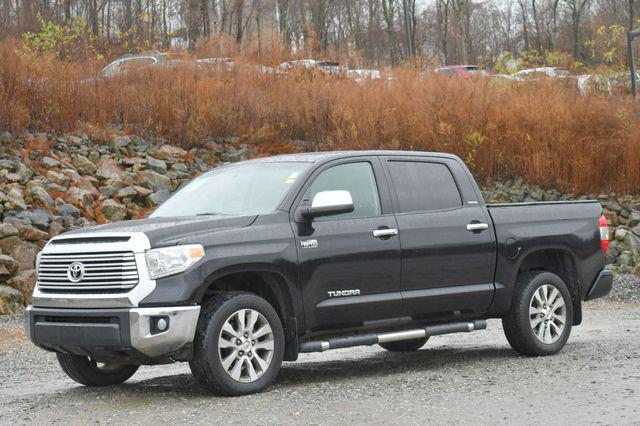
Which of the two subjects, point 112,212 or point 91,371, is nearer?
point 91,371

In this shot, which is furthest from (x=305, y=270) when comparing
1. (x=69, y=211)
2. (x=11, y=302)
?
(x=69, y=211)

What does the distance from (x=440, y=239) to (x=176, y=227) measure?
2563mm

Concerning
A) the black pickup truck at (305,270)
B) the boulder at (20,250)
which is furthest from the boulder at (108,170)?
the black pickup truck at (305,270)

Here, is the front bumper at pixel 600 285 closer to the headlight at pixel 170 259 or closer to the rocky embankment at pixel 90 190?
the headlight at pixel 170 259

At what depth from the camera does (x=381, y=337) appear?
8883mm

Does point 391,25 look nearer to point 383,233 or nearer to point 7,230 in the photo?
point 7,230

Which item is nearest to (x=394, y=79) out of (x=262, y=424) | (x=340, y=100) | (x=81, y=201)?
(x=340, y=100)

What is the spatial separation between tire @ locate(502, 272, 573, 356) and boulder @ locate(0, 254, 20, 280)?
28.2 ft

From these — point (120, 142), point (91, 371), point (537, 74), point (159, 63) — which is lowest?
point (91, 371)

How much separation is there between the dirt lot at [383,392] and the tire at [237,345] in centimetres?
15

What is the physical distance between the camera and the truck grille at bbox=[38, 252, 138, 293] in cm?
780

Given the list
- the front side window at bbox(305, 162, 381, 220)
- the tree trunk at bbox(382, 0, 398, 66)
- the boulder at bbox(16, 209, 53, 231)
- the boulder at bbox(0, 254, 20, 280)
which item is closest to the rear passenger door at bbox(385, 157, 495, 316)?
the front side window at bbox(305, 162, 381, 220)

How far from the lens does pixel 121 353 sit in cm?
782

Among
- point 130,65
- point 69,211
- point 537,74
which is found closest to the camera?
point 69,211
